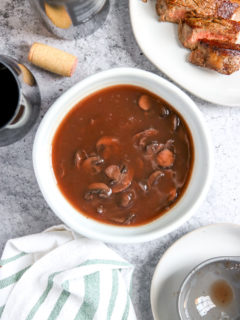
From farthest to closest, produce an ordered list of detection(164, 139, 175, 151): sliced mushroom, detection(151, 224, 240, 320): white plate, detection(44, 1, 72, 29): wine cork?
detection(151, 224, 240, 320): white plate, detection(164, 139, 175, 151): sliced mushroom, detection(44, 1, 72, 29): wine cork

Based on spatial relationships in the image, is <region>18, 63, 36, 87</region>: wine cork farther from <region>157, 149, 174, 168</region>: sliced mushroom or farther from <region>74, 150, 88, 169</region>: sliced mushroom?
<region>157, 149, 174, 168</region>: sliced mushroom

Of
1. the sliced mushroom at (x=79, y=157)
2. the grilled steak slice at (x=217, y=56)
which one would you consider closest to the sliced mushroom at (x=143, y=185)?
the sliced mushroom at (x=79, y=157)

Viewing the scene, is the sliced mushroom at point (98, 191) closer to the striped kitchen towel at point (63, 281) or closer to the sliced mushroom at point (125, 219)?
the sliced mushroom at point (125, 219)

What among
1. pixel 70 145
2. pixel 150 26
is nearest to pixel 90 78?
pixel 70 145

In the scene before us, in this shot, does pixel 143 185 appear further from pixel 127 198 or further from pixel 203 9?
pixel 203 9

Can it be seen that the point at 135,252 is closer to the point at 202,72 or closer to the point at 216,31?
the point at 202,72

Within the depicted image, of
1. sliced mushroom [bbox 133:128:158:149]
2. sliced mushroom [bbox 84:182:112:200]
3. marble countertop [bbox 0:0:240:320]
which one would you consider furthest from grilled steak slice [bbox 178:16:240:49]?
sliced mushroom [bbox 84:182:112:200]
